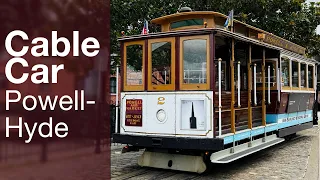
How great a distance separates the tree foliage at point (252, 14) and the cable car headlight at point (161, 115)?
450cm

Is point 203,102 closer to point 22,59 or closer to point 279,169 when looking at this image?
point 279,169

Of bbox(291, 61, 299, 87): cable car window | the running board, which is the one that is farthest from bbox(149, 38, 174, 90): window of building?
bbox(291, 61, 299, 87): cable car window

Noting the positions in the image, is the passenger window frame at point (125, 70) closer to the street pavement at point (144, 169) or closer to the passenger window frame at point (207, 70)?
the passenger window frame at point (207, 70)

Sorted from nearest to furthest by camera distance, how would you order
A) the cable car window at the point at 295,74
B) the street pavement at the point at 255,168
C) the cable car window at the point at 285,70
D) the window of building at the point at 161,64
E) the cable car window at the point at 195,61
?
1. the cable car window at the point at 195,61
2. the street pavement at the point at 255,168
3. the window of building at the point at 161,64
4. the cable car window at the point at 285,70
5. the cable car window at the point at 295,74

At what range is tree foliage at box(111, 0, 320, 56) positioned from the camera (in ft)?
39.1

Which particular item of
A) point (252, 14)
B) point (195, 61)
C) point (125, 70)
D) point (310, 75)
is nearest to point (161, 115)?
point (195, 61)

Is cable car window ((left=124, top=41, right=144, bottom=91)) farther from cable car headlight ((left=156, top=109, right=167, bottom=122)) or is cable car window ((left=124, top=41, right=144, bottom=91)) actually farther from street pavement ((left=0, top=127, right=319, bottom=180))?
street pavement ((left=0, top=127, right=319, bottom=180))

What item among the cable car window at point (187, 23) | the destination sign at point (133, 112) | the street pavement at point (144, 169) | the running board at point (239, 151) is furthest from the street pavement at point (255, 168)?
the cable car window at point (187, 23)

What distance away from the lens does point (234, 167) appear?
830cm

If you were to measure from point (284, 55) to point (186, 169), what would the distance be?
4.98 metres

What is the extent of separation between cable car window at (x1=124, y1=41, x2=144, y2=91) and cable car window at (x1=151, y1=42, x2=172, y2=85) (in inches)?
12.0

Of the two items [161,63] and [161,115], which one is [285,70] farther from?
[161,115]

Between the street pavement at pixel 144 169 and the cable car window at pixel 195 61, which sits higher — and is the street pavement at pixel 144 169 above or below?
below

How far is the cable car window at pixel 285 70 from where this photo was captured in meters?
10.4
